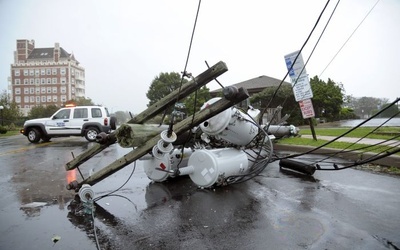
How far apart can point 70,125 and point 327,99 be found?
92.3ft

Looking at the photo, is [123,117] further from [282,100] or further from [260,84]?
[260,84]

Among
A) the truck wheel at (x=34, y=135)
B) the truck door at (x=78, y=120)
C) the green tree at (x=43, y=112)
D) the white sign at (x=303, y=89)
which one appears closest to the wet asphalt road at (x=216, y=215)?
the white sign at (x=303, y=89)

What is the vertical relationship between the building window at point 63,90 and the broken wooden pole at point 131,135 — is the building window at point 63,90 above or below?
above

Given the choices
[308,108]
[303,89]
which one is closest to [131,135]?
[303,89]

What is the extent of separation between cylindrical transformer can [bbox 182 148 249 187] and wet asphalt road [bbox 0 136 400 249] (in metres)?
0.24

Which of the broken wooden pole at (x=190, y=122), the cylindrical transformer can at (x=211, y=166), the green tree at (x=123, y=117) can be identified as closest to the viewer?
the broken wooden pole at (x=190, y=122)

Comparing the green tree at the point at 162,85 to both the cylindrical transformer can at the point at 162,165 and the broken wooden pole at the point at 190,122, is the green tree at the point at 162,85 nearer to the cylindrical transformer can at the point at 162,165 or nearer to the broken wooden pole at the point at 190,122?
the cylindrical transformer can at the point at 162,165

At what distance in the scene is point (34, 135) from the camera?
17375 mm

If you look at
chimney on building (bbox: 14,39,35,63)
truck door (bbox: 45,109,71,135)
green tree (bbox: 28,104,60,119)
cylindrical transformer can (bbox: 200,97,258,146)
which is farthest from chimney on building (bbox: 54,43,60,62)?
cylindrical transformer can (bbox: 200,97,258,146)

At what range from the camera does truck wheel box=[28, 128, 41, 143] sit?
17.3 meters

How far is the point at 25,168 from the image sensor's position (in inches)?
336

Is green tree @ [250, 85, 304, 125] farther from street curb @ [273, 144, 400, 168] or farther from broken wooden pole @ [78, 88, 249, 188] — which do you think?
broken wooden pole @ [78, 88, 249, 188]

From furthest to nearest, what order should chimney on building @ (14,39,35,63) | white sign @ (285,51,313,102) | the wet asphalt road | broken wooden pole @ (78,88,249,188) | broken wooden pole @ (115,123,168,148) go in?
1. chimney on building @ (14,39,35,63)
2. white sign @ (285,51,313,102)
3. broken wooden pole @ (115,123,168,148)
4. broken wooden pole @ (78,88,249,188)
5. the wet asphalt road

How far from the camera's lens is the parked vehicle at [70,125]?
1739 centimetres
